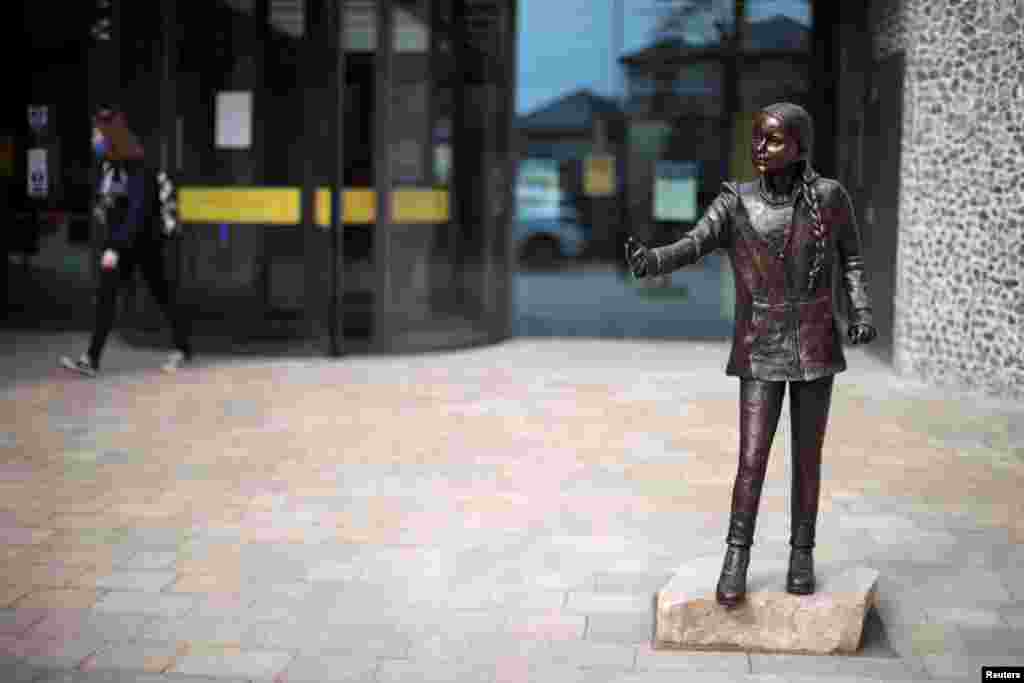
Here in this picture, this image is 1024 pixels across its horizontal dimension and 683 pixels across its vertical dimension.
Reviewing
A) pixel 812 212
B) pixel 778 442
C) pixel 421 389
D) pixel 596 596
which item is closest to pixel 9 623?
pixel 596 596

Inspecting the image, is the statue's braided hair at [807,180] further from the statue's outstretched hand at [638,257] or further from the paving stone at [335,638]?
the paving stone at [335,638]

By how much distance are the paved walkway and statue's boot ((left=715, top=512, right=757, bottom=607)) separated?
0.64ft

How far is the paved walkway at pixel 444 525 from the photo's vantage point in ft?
13.5

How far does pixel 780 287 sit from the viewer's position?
163 inches

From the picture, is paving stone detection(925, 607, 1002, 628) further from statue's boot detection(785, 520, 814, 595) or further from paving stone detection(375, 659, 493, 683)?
paving stone detection(375, 659, 493, 683)

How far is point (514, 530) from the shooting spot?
5578mm

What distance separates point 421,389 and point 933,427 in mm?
3443

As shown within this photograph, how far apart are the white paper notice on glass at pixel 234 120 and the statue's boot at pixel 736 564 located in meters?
7.61

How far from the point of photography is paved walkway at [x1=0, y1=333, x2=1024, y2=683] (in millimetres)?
4105

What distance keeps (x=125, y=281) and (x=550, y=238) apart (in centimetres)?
422

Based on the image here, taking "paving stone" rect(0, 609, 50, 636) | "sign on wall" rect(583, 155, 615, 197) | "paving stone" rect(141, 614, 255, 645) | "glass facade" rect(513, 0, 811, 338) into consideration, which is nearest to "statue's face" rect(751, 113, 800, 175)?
"paving stone" rect(141, 614, 255, 645)

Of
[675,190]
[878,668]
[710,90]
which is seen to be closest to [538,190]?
[675,190]

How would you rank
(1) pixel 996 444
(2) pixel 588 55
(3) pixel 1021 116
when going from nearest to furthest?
(1) pixel 996 444, (3) pixel 1021 116, (2) pixel 588 55

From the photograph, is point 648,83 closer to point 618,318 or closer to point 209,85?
point 618,318
